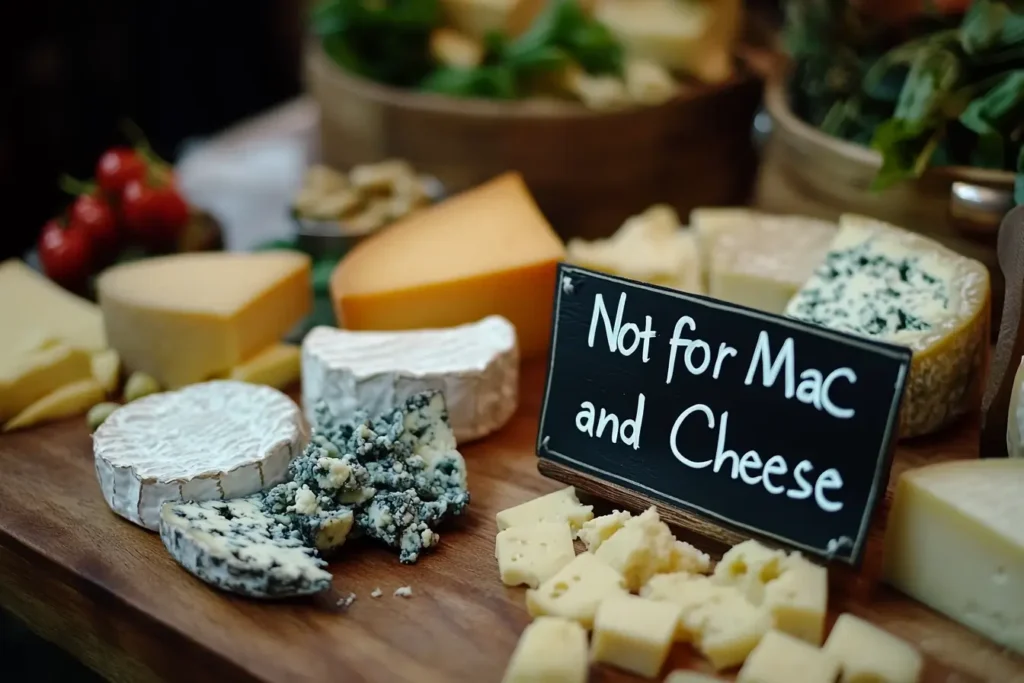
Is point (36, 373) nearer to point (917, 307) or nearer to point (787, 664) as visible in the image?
point (787, 664)

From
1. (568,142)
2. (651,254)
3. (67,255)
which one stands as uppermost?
(568,142)

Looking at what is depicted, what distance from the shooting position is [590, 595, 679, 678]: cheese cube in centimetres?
95

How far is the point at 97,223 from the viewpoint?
5.72 ft

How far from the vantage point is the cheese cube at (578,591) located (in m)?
1.01

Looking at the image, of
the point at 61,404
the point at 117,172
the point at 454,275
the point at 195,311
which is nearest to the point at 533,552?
the point at 454,275

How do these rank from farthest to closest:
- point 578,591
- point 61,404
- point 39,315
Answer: point 39,315 < point 61,404 < point 578,591

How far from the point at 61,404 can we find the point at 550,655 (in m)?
0.90

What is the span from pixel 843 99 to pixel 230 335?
3.70 ft

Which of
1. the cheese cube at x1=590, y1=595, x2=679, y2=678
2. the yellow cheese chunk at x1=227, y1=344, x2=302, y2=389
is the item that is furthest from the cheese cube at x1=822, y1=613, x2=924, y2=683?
the yellow cheese chunk at x1=227, y1=344, x2=302, y2=389

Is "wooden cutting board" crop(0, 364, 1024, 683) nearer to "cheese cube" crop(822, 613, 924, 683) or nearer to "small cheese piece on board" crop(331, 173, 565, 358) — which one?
"cheese cube" crop(822, 613, 924, 683)

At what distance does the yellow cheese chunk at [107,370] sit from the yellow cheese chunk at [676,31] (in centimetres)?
117

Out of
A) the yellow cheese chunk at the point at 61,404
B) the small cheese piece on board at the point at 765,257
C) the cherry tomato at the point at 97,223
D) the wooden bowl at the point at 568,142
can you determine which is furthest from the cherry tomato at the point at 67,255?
the small cheese piece on board at the point at 765,257

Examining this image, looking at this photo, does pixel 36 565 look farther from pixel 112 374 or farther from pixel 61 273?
pixel 61 273

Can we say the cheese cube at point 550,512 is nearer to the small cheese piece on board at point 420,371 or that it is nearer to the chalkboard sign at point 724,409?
the chalkboard sign at point 724,409
